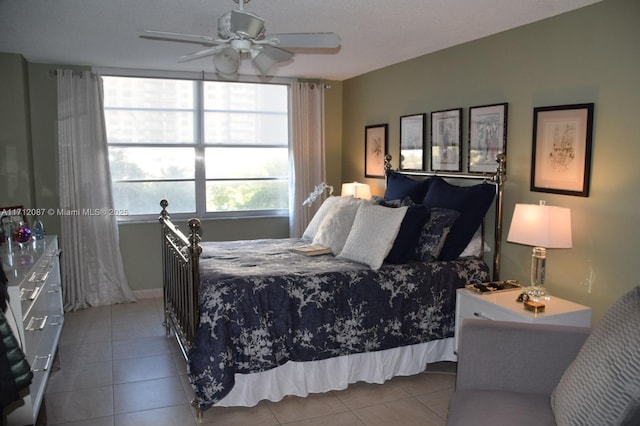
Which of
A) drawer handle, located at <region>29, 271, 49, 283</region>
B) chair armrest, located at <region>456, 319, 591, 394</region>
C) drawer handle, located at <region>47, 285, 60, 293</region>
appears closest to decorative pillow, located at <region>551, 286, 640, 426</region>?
chair armrest, located at <region>456, 319, 591, 394</region>

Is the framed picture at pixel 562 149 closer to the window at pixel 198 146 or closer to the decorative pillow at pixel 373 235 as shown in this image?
the decorative pillow at pixel 373 235

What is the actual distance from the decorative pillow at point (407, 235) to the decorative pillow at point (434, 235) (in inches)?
4.1

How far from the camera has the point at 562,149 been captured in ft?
10.3

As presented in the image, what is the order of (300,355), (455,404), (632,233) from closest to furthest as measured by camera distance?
(455,404)
(632,233)
(300,355)

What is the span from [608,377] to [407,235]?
191 cm

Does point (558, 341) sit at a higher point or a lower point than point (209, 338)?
higher

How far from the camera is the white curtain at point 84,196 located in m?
4.86

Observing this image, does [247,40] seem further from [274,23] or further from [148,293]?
[148,293]

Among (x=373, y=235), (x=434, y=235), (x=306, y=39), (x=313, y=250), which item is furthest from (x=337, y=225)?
(x=306, y=39)

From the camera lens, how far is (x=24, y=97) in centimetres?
453

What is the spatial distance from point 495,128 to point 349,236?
1.30m

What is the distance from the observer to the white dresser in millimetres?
2426

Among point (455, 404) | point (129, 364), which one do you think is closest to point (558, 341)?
point (455, 404)

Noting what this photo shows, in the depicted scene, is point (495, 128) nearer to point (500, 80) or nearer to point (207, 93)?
point (500, 80)
